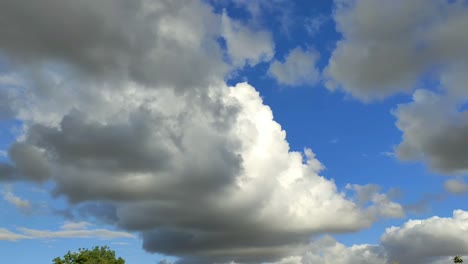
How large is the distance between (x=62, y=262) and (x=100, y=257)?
1547 centimetres

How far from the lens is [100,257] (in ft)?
651

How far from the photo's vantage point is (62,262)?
186750 mm
